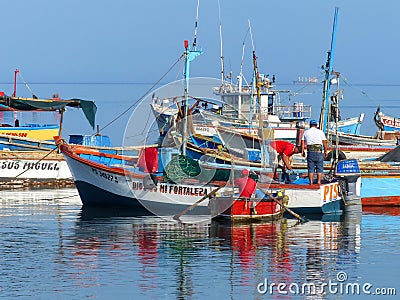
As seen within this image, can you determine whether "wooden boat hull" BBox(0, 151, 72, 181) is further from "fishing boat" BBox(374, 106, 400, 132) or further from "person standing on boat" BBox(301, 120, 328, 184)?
"fishing boat" BBox(374, 106, 400, 132)

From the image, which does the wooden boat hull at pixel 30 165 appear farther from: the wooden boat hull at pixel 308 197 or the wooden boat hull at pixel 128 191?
the wooden boat hull at pixel 308 197

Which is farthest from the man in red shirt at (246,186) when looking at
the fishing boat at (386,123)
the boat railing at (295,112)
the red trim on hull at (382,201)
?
the fishing boat at (386,123)

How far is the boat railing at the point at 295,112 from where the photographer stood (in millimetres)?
55031

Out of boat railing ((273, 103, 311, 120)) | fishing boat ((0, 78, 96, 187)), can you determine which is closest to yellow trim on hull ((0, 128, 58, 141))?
fishing boat ((0, 78, 96, 187))

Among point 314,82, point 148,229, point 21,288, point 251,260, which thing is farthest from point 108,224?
point 314,82

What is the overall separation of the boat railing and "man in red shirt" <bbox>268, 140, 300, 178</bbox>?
22727mm

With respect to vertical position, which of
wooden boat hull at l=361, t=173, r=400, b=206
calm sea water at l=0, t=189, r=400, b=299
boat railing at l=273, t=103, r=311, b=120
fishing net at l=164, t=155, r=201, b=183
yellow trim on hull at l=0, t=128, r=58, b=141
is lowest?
calm sea water at l=0, t=189, r=400, b=299

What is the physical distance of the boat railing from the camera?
55.0 metres

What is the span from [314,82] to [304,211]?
27.1m

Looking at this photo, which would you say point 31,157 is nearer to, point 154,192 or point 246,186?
point 154,192

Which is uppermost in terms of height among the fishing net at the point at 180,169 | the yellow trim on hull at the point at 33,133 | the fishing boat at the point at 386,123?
the fishing boat at the point at 386,123

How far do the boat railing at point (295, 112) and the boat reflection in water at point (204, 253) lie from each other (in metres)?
25.4

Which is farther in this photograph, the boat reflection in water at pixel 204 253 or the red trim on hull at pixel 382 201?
the red trim on hull at pixel 382 201

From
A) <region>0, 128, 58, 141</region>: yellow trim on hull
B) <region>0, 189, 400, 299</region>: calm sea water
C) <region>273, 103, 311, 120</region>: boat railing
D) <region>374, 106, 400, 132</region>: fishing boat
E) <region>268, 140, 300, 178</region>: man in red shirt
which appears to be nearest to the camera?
<region>0, 189, 400, 299</region>: calm sea water
